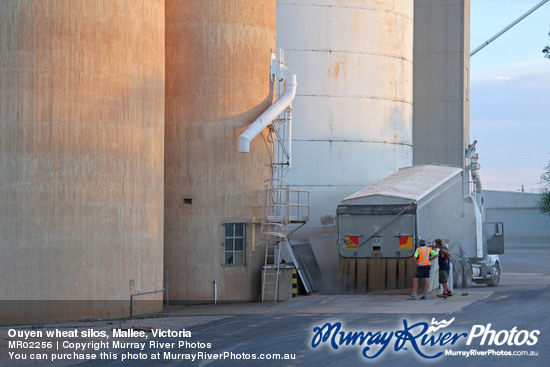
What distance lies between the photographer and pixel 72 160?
21.1 meters

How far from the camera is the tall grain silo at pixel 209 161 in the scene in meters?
25.8

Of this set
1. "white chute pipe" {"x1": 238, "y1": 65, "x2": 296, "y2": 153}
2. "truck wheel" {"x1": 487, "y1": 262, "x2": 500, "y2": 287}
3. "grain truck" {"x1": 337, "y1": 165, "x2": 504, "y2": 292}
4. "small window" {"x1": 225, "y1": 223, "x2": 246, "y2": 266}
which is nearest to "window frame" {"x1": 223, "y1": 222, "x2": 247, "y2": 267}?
"small window" {"x1": 225, "y1": 223, "x2": 246, "y2": 266}

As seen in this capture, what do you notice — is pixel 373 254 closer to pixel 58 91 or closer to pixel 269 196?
pixel 269 196

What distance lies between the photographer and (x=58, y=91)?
21078 mm

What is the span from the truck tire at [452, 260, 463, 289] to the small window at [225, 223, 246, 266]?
8.35m

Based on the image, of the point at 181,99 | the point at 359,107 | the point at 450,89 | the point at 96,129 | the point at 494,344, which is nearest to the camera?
the point at 494,344

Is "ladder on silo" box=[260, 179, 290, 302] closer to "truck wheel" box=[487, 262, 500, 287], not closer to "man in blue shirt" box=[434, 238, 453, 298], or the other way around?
"man in blue shirt" box=[434, 238, 453, 298]

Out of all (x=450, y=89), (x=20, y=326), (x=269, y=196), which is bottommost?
(x=20, y=326)

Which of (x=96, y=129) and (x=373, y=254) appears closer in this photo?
(x=96, y=129)

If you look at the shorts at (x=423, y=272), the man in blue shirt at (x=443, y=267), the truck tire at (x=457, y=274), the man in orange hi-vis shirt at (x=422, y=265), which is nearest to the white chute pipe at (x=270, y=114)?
the man in orange hi-vis shirt at (x=422, y=265)

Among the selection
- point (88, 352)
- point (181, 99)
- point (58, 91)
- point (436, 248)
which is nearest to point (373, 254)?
point (436, 248)

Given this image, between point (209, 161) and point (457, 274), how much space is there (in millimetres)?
10267

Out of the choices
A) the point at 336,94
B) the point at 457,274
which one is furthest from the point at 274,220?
the point at 336,94

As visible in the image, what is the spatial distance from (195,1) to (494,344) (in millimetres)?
14830
